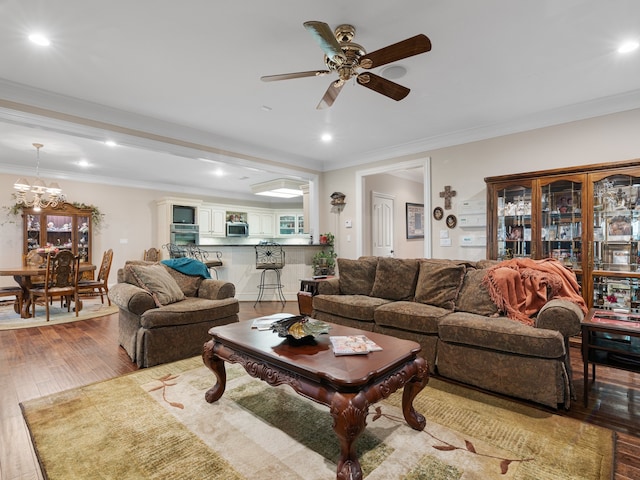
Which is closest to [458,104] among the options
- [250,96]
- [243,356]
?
[250,96]

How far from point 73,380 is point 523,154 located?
530 centimetres

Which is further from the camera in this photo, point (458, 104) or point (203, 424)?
point (458, 104)

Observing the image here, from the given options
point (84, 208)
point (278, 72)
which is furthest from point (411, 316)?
point (84, 208)

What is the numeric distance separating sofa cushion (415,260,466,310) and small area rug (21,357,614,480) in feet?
2.74

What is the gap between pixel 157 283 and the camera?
10.6 feet

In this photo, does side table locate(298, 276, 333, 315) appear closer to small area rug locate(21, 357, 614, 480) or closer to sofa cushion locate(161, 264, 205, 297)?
sofa cushion locate(161, 264, 205, 297)

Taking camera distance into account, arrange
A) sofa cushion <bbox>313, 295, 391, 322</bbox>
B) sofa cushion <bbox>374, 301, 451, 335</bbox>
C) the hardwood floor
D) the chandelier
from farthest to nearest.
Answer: the chandelier
sofa cushion <bbox>313, 295, 391, 322</bbox>
sofa cushion <bbox>374, 301, 451, 335</bbox>
the hardwood floor

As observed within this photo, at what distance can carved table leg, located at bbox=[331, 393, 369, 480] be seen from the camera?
1.39 metres

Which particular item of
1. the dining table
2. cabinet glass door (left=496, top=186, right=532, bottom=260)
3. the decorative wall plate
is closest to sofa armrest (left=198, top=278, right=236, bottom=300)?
the dining table

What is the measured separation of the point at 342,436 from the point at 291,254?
186 inches

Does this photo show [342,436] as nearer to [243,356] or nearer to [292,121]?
[243,356]

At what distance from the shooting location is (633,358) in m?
2.04

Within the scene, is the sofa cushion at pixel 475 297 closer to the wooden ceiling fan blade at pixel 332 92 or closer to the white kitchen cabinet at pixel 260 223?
the wooden ceiling fan blade at pixel 332 92

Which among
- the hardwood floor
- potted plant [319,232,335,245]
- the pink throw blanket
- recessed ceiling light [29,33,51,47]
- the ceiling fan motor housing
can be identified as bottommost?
the hardwood floor
